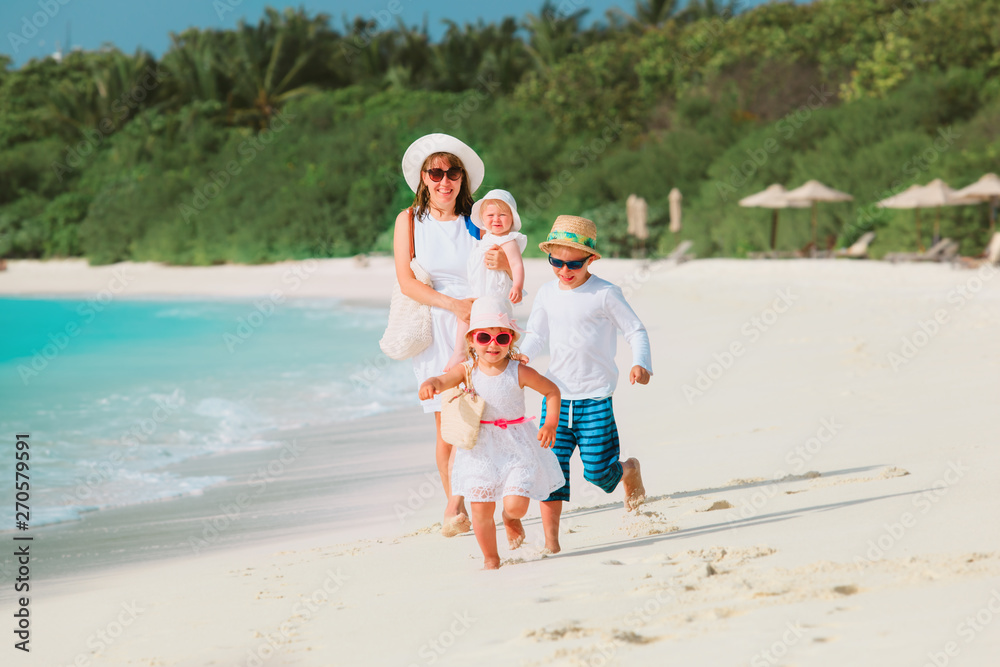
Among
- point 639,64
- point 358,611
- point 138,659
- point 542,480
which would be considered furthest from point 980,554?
point 639,64

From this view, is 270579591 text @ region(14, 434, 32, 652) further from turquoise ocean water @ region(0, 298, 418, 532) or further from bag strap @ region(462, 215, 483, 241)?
bag strap @ region(462, 215, 483, 241)

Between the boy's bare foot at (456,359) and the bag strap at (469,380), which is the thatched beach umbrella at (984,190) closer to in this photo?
the boy's bare foot at (456,359)

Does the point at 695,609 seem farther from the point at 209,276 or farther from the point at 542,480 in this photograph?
the point at 209,276

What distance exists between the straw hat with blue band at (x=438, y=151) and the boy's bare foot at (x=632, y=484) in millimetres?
1292

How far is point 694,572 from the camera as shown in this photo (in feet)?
9.43

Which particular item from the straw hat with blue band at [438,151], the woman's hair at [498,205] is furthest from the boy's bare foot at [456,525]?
the straw hat with blue band at [438,151]

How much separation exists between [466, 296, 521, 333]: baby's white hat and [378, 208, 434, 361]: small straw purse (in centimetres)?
49

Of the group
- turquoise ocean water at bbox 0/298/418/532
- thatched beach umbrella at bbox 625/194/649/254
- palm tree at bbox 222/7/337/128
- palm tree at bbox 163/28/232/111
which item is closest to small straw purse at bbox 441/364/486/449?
turquoise ocean water at bbox 0/298/418/532

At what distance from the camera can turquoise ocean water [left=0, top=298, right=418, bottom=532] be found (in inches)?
248

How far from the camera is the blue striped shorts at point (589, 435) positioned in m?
3.74

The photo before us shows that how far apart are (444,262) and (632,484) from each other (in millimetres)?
1188

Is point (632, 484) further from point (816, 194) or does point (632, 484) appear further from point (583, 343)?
point (816, 194)

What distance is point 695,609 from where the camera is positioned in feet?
8.31

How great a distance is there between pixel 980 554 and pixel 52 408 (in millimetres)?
8881
